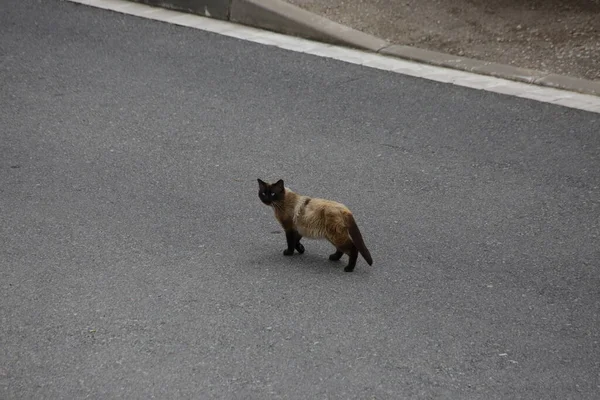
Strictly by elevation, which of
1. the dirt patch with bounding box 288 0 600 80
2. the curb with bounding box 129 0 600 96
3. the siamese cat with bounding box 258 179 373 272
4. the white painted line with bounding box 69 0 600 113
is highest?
the dirt patch with bounding box 288 0 600 80

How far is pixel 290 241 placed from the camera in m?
6.69

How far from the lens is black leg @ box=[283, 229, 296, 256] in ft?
21.8

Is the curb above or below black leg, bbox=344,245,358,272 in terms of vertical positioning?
above

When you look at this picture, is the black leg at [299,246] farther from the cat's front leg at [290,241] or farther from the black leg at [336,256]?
the black leg at [336,256]

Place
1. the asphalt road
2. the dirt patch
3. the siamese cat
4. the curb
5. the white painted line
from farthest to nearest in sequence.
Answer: the dirt patch, the curb, the white painted line, the siamese cat, the asphalt road

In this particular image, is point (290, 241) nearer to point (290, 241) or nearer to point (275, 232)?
point (290, 241)

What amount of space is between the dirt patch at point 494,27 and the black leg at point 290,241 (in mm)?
4792

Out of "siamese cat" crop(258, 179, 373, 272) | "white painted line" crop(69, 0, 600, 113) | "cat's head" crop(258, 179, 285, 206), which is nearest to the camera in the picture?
"siamese cat" crop(258, 179, 373, 272)

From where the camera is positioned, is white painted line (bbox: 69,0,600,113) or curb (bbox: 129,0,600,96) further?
curb (bbox: 129,0,600,96)

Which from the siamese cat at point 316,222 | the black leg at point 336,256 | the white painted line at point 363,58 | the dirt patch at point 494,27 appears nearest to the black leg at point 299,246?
the siamese cat at point 316,222

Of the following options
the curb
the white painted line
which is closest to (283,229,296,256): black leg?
the white painted line

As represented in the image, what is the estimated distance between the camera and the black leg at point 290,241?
21.8 ft

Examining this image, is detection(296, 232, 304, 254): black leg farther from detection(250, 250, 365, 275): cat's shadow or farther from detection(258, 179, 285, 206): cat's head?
detection(258, 179, 285, 206): cat's head

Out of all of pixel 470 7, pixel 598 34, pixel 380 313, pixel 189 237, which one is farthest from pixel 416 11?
pixel 380 313
